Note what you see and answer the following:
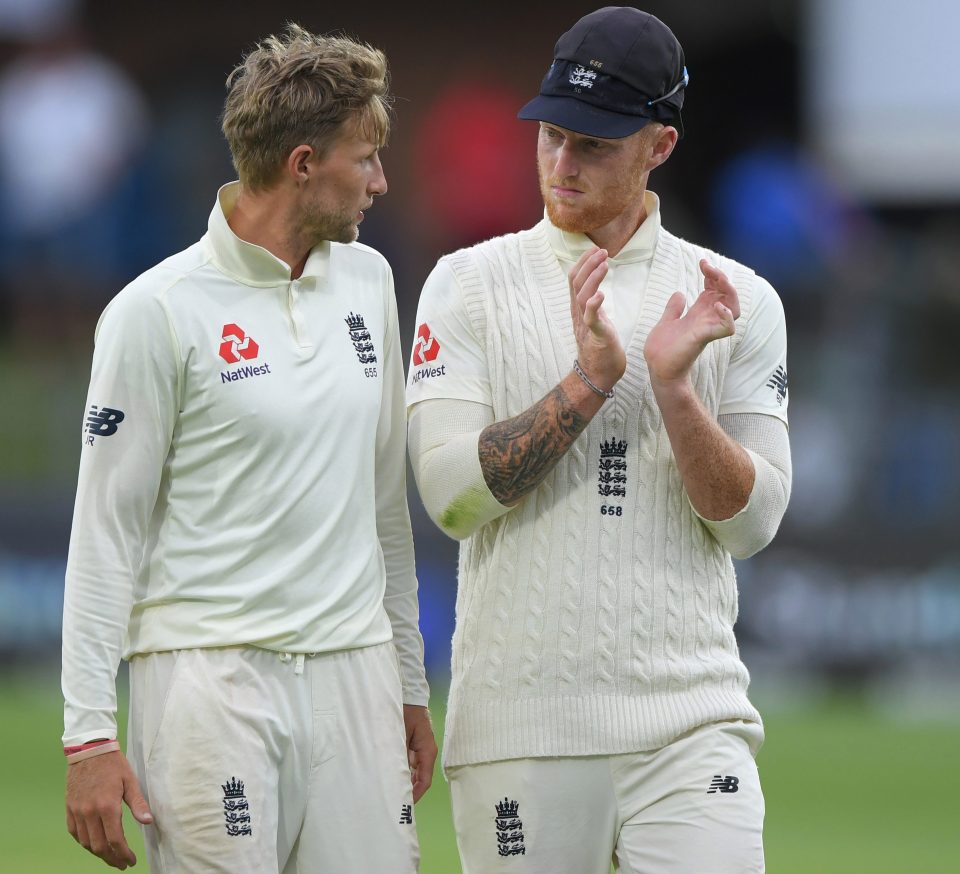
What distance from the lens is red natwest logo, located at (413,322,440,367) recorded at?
14.3ft

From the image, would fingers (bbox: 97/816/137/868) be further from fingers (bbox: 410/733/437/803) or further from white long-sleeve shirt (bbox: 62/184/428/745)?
fingers (bbox: 410/733/437/803)

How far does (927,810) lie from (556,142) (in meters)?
5.58

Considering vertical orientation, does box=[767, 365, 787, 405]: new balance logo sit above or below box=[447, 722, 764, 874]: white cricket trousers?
above

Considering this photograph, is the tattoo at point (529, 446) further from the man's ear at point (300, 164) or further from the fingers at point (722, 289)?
the man's ear at point (300, 164)

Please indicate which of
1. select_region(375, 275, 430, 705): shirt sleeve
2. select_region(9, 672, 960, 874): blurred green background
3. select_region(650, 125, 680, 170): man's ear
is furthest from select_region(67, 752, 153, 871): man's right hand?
select_region(9, 672, 960, 874): blurred green background

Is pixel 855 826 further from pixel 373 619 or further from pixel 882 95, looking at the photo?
pixel 882 95

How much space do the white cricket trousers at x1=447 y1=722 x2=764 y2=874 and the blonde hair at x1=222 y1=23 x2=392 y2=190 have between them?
4.66 ft

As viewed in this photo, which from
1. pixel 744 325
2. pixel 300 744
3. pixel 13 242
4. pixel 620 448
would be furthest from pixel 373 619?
pixel 13 242

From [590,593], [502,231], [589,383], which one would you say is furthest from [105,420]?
[502,231]

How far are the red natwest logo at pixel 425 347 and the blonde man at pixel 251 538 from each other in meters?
0.19

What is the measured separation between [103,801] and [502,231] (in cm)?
1015

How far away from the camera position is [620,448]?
430 cm

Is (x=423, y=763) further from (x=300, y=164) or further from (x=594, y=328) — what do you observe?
(x=300, y=164)

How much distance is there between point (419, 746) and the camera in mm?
4371
